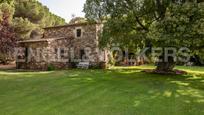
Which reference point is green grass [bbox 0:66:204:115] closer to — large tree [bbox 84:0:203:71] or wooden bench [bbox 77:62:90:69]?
large tree [bbox 84:0:203:71]

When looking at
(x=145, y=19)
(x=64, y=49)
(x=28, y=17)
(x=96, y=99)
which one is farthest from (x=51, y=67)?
(x=28, y=17)

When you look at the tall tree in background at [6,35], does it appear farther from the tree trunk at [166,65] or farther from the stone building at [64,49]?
the tree trunk at [166,65]

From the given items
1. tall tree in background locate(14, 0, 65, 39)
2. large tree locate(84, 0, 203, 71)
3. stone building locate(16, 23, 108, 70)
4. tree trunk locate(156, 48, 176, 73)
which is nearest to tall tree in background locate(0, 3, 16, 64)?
stone building locate(16, 23, 108, 70)

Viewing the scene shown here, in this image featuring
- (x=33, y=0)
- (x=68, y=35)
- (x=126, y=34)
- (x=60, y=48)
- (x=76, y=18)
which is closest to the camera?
(x=126, y=34)

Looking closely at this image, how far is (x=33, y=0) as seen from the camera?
135 feet

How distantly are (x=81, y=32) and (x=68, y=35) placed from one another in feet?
5.94

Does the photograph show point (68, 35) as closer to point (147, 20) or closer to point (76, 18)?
point (147, 20)

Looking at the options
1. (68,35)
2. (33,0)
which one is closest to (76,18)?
(33,0)

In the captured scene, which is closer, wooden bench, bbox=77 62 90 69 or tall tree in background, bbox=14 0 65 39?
wooden bench, bbox=77 62 90 69

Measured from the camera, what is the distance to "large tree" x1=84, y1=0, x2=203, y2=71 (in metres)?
17.7

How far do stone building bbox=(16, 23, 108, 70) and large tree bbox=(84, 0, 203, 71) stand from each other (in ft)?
13.0

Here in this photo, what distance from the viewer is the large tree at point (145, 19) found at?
58.1 feet

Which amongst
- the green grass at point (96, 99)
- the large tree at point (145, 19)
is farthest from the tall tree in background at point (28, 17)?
the green grass at point (96, 99)

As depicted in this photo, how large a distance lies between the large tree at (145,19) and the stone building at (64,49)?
3.97m
